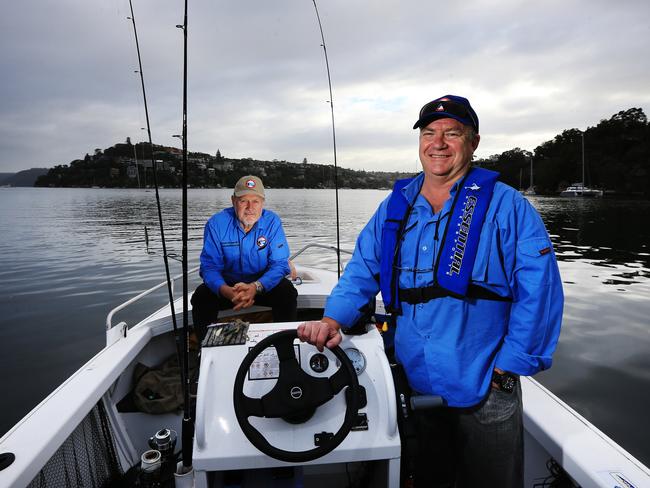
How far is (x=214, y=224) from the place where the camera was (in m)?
3.40

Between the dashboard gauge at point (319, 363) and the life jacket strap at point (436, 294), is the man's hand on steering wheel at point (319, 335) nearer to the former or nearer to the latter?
the dashboard gauge at point (319, 363)

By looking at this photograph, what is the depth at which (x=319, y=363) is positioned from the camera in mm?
1663

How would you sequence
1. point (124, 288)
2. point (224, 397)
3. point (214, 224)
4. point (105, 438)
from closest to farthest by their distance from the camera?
point (224, 397)
point (105, 438)
point (214, 224)
point (124, 288)

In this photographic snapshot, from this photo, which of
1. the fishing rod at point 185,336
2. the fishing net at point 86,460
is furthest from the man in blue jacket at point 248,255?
the fishing rod at point 185,336

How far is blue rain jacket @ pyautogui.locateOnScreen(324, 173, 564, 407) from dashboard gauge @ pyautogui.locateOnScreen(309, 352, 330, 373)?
0.17 meters

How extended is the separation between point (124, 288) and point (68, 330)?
286 centimetres

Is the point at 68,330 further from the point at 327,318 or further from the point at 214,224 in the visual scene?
the point at 327,318

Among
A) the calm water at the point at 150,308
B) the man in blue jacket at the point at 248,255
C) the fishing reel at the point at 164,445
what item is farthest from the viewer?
the calm water at the point at 150,308

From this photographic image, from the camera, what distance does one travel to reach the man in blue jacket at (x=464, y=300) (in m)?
1.42

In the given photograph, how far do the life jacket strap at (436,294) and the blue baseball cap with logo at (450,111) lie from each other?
25.8 inches

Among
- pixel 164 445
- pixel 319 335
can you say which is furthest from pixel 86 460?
pixel 319 335

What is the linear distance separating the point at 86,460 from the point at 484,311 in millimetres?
2032

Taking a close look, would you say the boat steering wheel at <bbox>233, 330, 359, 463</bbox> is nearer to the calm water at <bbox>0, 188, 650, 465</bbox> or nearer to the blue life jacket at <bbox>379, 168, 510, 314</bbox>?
the blue life jacket at <bbox>379, 168, 510, 314</bbox>

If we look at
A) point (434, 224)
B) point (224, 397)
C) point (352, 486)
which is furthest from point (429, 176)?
point (352, 486)
